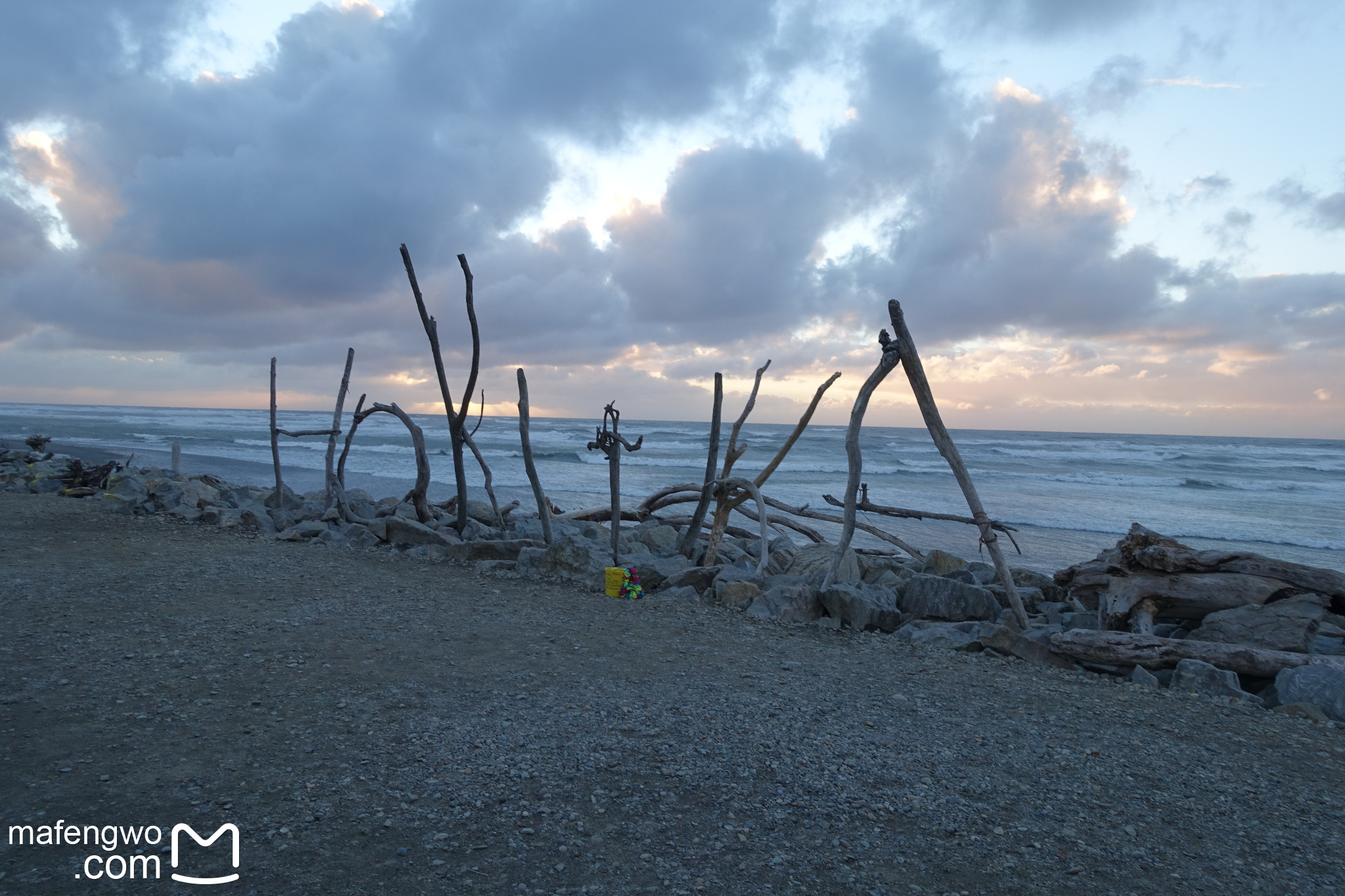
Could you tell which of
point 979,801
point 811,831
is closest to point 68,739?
point 811,831

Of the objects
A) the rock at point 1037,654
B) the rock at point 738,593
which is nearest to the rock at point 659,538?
the rock at point 738,593

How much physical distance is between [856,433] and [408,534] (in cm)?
553

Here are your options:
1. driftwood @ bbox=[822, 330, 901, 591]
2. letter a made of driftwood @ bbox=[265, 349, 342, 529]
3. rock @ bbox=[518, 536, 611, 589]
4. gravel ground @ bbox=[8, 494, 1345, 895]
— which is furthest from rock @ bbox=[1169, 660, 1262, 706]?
letter a made of driftwood @ bbox=[265, 349, 342, 529]

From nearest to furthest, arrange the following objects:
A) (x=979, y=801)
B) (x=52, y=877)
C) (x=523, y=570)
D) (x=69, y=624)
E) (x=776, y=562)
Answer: (x=52, y=877)
(x=979, y=801)
(x=69, y=624)
(x=523, y=570)
(x=776, y=562)

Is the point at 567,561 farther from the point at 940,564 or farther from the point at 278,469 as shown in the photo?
the point at 278,469

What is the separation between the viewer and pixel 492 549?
26.9 ft

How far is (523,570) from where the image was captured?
7820 millimetres

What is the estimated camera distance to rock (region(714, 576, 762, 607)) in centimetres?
672

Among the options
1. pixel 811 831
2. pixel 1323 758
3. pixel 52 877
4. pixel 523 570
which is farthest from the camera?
pixel 523 570

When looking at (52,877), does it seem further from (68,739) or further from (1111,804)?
(1111,804)

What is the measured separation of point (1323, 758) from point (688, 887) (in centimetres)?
353

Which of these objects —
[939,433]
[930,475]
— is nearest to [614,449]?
[939,433]

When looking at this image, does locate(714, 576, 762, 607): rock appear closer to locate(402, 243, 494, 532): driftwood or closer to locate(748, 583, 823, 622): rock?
locate(748, 583, 823, 622): rock

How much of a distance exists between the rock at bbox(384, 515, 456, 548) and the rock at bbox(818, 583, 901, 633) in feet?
15.2
